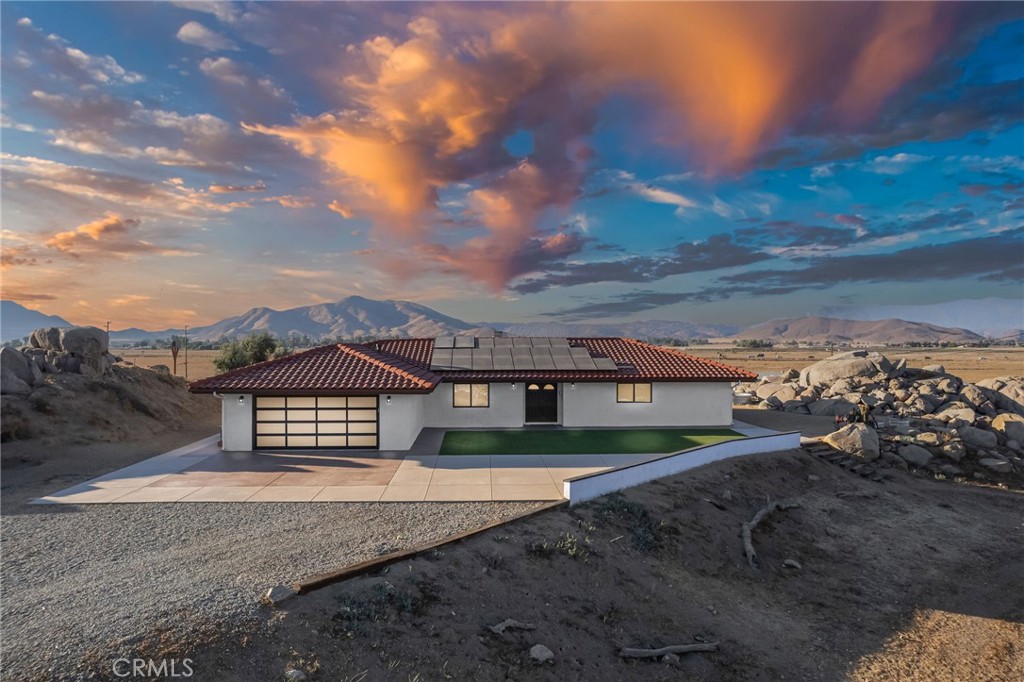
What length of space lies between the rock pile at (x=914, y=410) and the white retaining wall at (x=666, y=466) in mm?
4456

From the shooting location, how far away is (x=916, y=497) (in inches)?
755

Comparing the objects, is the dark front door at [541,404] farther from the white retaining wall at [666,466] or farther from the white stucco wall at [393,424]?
the white retaining wall at [666,466]

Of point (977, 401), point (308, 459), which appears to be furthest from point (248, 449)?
point (977, 401)

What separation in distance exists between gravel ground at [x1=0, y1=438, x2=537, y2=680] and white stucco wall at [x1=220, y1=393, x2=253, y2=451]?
657cm

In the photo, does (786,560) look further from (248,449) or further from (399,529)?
(248,449)

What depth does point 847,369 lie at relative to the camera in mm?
35219

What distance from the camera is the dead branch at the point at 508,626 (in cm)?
872

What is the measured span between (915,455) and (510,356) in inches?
752

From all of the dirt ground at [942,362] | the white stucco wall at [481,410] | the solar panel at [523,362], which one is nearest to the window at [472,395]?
the white stucco wall at [481,410]

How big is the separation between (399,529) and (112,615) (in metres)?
5.20

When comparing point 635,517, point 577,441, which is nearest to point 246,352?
point 577,441

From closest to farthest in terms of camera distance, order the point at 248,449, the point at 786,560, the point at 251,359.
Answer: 1. the point at 786,560
2. the point at 248,449
3. the point at 251,359

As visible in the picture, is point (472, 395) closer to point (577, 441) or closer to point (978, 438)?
point (577, 441)

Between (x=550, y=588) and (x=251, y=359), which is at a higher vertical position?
(x=251, y=359)
